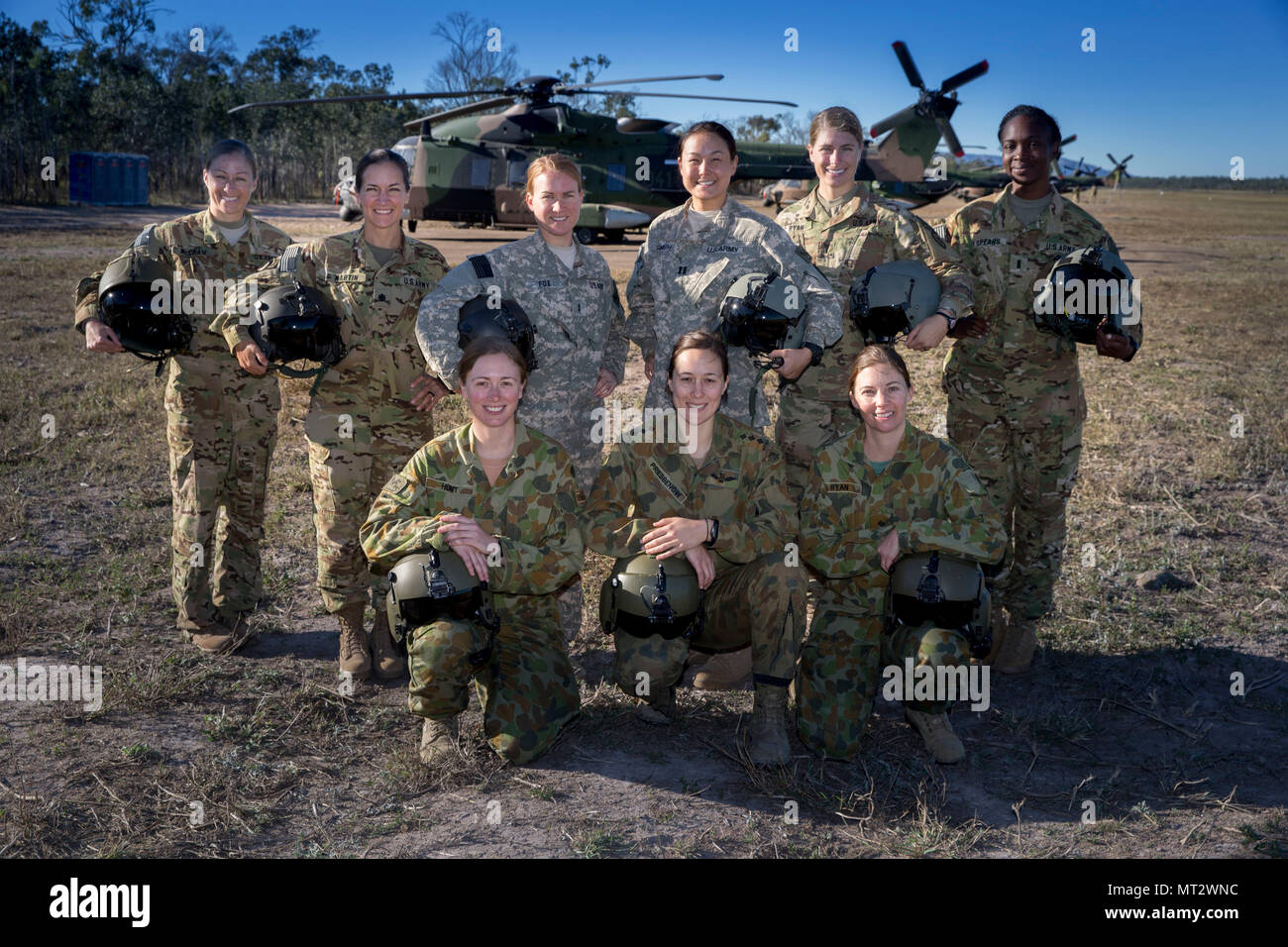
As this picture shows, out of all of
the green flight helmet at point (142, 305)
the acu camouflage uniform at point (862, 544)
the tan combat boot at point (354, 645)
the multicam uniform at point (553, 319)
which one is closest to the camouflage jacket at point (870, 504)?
the acu camouflage uniform at point (862, 544)

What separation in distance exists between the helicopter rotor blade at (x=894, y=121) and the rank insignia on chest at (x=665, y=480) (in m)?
18.7

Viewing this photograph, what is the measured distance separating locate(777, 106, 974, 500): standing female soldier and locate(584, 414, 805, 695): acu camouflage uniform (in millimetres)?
679

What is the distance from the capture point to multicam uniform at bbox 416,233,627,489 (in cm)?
416

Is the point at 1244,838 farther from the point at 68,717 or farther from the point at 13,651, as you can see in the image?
the point at 13,651

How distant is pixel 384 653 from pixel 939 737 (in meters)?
2.54

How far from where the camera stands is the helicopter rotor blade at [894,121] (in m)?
20.4

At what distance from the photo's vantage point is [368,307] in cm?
441

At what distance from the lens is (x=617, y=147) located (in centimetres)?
2181

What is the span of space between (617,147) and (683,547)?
19582mm

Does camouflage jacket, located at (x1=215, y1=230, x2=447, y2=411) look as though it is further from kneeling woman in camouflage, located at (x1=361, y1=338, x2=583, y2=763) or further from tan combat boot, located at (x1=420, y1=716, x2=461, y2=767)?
tan combat boot, located at (x1=420, y1=716, x2=461, y2=767)

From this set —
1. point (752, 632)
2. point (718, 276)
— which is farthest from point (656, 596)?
point (718, 276)

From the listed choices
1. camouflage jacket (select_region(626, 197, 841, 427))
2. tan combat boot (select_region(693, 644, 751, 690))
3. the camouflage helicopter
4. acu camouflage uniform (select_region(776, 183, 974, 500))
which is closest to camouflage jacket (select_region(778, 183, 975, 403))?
acu camouflage uniform (select_region(776, 183, 974, 500))

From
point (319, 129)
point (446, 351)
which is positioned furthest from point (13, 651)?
point (319, 129)

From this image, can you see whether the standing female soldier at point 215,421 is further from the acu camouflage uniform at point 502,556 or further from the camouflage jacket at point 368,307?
the acu camouflage uniform at point 502,556
